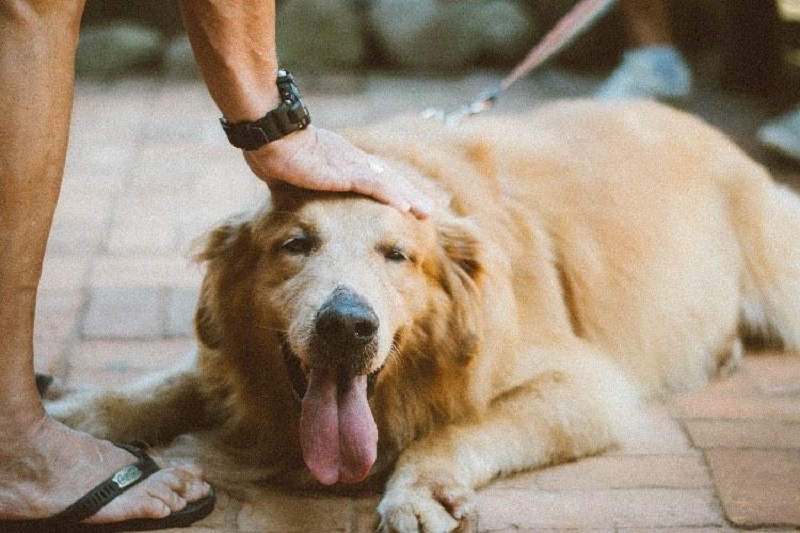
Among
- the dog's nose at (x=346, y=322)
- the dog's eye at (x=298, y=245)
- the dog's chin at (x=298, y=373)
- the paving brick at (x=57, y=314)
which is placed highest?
the dog's eye at (x=298, y=245)

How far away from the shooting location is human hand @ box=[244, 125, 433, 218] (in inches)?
98.7

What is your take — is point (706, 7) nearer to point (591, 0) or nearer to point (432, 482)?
point (591, 0)

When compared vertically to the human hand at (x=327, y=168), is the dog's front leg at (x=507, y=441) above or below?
below

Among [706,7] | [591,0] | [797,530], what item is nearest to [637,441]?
[797,530]

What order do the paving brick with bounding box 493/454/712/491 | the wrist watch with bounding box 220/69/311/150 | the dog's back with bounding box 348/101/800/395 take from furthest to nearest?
the dog's back with bounding box 348/101/800/395
the paving brick with bounding box 493/454/712/491
the wrist watch with bounding box 220/69/311/150

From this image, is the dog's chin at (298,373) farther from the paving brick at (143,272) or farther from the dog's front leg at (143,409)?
the paving brick at (143,272)

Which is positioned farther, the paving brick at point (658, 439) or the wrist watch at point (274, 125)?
the paving brick at point (658, 439)

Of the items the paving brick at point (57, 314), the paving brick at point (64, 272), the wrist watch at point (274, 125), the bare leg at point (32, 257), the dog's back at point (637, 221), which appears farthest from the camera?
the paving brick at point (64, 272)

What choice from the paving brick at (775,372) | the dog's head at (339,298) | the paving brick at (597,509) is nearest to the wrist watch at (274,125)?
the dog's head at (339,298)

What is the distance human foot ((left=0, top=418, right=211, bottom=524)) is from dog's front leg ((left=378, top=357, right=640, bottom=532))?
50cm

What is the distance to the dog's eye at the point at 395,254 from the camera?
255 centimetres

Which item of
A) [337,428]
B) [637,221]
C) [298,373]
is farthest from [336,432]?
[637,221]

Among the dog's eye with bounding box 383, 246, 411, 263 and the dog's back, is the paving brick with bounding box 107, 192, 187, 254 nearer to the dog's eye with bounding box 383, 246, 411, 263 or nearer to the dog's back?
the dog's back

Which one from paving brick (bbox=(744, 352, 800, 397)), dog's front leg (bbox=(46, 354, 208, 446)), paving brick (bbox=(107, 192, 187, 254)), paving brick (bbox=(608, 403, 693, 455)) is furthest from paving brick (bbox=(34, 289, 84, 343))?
paving brick (bbox=(744, 352, 800, 397))
